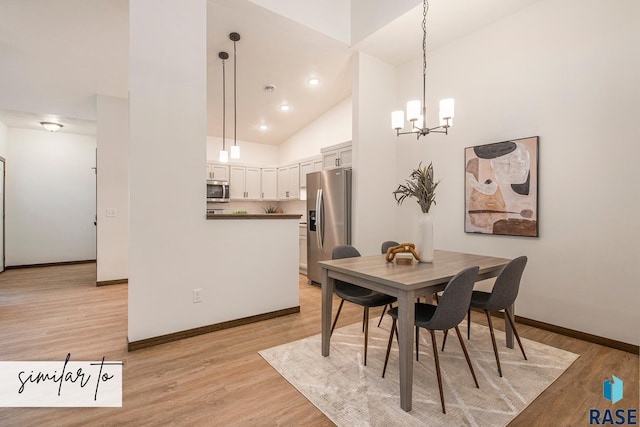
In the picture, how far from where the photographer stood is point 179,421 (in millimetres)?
1722

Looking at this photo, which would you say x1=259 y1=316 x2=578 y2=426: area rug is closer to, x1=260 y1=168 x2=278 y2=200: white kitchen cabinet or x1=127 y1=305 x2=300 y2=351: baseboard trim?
x1=127 y1=305 x2=300 y2=351: baseboard trim

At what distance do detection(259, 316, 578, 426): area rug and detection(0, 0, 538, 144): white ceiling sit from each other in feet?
11.2

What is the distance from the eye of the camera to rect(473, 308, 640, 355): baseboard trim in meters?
2.56

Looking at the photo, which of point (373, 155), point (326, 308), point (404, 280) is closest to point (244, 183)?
point (373, 155)

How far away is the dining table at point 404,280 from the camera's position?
1813 millimetres

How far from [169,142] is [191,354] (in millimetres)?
1843

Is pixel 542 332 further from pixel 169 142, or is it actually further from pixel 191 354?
pixel 169 142

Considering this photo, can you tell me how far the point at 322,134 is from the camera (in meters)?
5.95

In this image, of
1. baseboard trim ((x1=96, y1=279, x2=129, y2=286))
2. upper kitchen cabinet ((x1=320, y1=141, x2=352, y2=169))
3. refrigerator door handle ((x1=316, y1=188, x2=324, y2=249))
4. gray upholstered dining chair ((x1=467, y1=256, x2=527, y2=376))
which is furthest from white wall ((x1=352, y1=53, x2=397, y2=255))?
baseboard trim ((x1=96, y1=279, x2=129, y2=286))

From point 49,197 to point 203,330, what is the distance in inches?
233

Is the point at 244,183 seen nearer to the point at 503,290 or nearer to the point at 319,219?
the point at 319,219

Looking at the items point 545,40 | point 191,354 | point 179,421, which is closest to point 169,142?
point 191,354

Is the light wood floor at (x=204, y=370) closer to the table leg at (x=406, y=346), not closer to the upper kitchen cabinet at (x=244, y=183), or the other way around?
the table leg at (x=406, y=346)

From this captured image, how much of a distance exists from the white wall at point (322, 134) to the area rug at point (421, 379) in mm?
3696
